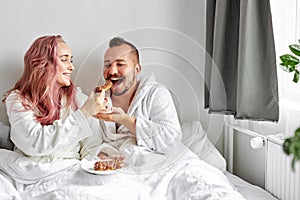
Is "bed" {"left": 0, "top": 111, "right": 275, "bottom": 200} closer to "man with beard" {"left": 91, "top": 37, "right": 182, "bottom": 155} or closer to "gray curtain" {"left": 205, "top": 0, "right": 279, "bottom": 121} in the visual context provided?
"man with beard" {"left": 91, "top": 37, "right": 182, "bottom": 155}

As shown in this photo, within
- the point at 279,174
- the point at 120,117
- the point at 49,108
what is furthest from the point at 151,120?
the point at 279,174

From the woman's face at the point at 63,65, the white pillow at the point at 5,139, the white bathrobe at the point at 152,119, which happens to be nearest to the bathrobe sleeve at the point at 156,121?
the white bathrobe at the point at 152,119

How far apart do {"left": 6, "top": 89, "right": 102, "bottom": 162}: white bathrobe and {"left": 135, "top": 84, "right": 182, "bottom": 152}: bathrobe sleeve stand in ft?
0.78

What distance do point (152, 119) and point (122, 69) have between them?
11.0 inches

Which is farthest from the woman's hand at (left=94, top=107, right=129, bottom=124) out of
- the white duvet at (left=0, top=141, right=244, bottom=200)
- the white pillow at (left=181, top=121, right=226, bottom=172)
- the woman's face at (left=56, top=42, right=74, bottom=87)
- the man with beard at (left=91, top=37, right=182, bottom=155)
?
the white pillow at (left=181, top=121, right=226, bottom=172)

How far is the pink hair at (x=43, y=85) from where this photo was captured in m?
2.34

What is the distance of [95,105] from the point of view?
2.27m

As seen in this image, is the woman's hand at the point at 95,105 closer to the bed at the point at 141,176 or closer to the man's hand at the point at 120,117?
the man's hand at the point at 120,117

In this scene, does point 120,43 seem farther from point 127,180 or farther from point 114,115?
point 127,180

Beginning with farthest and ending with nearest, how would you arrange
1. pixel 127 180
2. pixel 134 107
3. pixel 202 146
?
pixel 202 146, pixel 134 107, pixel 127 180

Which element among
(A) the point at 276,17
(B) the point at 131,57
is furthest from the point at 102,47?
(A) the point at 276,17

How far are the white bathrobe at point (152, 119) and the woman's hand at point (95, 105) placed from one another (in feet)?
0.38

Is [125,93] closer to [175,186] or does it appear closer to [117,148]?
[117,148]

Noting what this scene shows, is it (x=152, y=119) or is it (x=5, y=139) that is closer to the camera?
(x=152, y=119)
